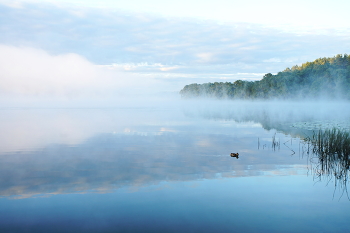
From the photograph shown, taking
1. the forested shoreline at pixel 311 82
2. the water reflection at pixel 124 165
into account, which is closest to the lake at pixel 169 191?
the water reflection at pixel 124 165

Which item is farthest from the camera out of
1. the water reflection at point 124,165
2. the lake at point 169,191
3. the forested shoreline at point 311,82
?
the forested shoreline at point 311,82

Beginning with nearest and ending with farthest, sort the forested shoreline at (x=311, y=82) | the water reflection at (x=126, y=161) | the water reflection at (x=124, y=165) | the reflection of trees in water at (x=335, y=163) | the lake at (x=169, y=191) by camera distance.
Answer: the lake at (x=169, y=191) → the water reflection at (x=124, y=165) → the water reflection at (x=126, y=161) → the reflection of trees in water at (x=335, y=163) → the forested shoreline at (x=311, y=82)

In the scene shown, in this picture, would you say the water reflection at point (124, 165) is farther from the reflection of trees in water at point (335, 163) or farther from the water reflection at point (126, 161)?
the reflection of trees in water at point (335, 163)

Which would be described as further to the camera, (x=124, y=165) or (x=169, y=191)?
(x=124, y=165)

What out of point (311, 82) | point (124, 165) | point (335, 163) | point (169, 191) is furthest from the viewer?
point (311, 82)

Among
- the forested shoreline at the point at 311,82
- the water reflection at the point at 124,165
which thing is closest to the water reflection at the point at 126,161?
the water reflection at the point at 124,165

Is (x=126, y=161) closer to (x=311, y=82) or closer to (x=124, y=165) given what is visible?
(x=124, y=165)

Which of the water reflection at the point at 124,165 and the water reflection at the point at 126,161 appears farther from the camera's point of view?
the water reflection at the point at 126,161

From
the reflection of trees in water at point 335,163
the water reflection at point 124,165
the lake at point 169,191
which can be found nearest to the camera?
the lake at point 169,191

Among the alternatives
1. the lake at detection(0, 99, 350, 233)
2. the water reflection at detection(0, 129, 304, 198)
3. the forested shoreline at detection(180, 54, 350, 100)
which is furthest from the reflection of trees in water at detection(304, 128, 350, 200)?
the forested shoreline at detection(180, 54, 350, 100)

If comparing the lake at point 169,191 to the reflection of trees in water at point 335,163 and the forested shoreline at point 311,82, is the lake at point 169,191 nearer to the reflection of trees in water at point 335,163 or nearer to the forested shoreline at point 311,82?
the reflection of trees in water at point 335,163

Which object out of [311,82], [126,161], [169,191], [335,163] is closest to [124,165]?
[126,161]

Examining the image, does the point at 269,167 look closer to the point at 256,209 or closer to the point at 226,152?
the point at 226,152

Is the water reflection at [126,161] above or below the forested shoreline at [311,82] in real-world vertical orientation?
below
